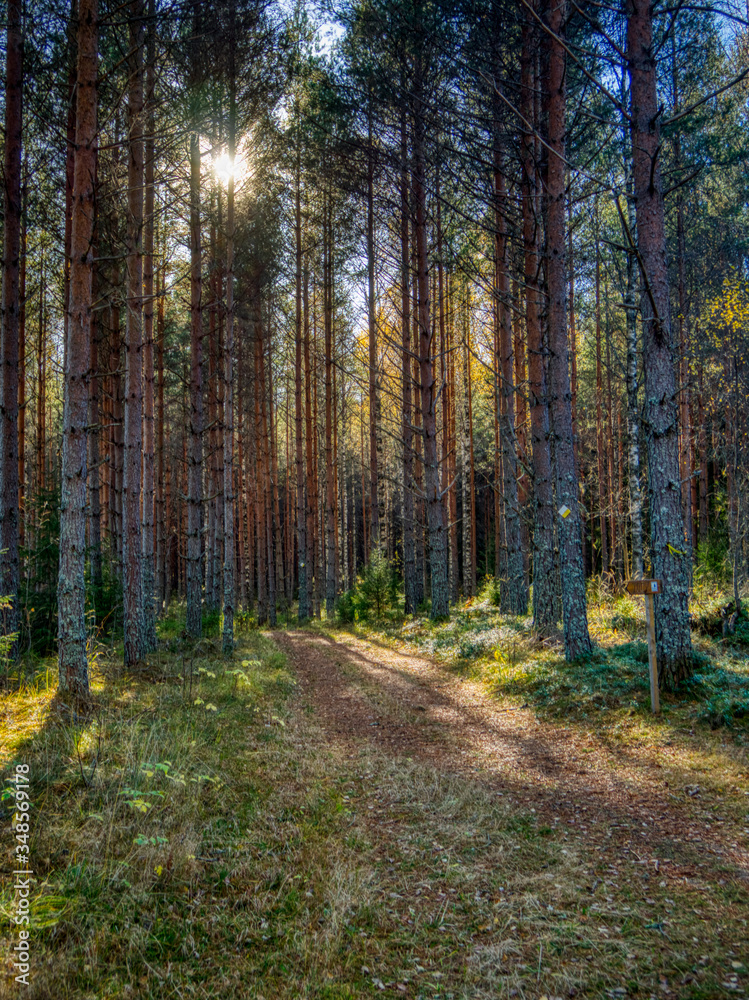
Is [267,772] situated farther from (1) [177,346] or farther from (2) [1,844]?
(1) [177,346]

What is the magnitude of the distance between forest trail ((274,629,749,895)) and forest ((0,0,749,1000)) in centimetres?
5

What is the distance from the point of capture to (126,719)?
5.34 meters

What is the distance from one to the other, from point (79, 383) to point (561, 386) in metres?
6.38

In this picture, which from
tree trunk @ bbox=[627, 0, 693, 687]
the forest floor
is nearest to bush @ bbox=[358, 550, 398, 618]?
the forest floor

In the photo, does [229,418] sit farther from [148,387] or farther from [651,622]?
[651,622]

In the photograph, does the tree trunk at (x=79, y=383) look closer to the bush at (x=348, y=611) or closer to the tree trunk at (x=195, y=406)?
the tree trunk at (x=195, y=406)

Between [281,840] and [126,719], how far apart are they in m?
2.49

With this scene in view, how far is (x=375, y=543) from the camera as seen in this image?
18812 mm

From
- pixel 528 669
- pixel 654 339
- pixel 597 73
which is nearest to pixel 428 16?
pixel 597 73

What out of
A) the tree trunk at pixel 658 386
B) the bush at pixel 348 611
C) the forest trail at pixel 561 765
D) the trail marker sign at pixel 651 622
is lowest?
the bush at pixel 348 611

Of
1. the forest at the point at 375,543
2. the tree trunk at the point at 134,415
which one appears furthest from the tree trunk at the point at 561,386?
the tree trunk at the point at 134,415

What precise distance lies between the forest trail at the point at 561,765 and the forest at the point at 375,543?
1.8 inches

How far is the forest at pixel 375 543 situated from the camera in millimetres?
2869

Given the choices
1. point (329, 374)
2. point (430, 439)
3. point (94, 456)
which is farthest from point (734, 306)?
point (94, 456)
